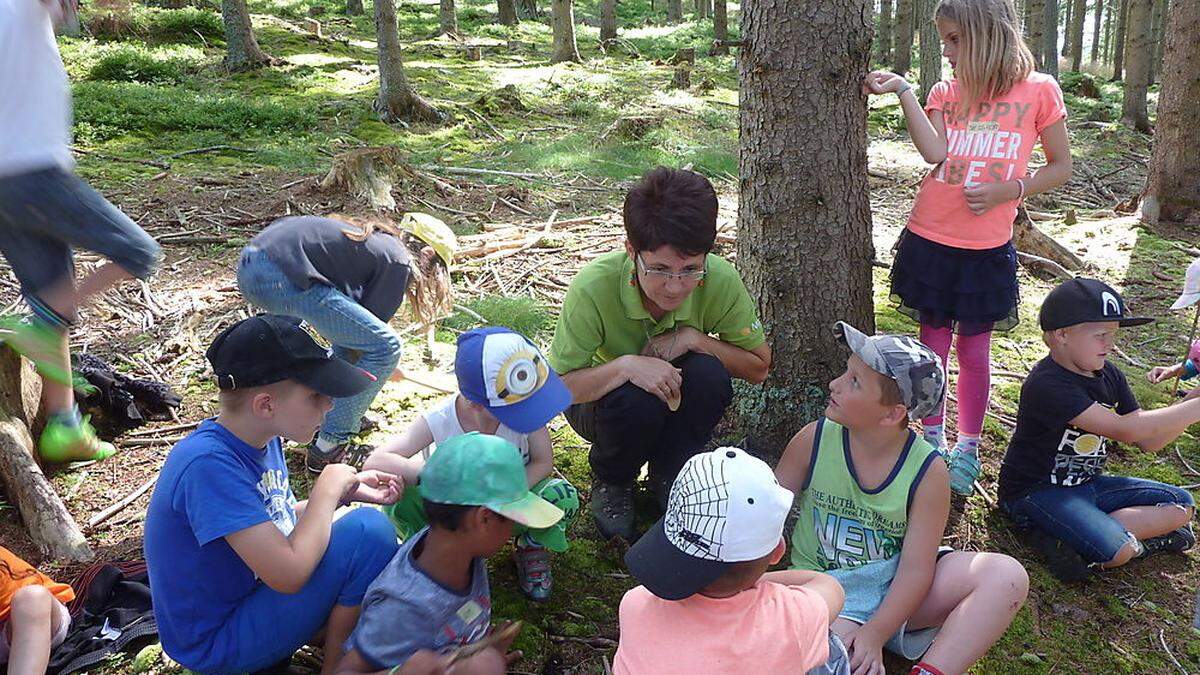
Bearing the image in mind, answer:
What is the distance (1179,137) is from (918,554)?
7.58m

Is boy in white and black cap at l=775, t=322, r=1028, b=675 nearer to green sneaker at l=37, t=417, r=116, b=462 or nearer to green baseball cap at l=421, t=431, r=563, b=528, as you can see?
green baseball cap at l=421, t=431, r=563, b=528

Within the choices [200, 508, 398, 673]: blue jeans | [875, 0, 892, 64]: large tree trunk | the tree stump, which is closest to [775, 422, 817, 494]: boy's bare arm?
[200, 508, 398, 673]: blue jeans

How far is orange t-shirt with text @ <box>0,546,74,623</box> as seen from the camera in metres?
2.45

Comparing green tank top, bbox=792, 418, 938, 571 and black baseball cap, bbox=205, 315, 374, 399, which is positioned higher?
black baseball cap, bbox=205, 315, 374, 399

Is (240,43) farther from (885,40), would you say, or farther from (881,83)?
(885,40)

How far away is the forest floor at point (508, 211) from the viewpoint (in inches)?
117

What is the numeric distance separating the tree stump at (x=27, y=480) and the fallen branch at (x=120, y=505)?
0.32ft

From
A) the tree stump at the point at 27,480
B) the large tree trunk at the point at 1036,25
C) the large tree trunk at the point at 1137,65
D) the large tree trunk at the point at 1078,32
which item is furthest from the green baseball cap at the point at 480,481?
the large tree trunk at the point at 1078,32

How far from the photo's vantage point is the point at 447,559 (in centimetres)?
223

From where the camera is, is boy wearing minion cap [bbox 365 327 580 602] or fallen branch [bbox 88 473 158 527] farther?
fallen branch [bbox 88 473 158 527]

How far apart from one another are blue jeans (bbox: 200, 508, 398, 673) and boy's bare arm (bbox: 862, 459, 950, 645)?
1.51 meters

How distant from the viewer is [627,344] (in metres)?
3.09

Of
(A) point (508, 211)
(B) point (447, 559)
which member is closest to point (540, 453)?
(B) point (447, 559)

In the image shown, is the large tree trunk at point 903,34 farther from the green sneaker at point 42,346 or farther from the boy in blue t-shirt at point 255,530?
the boy in blue t-shirt at point 255,530
